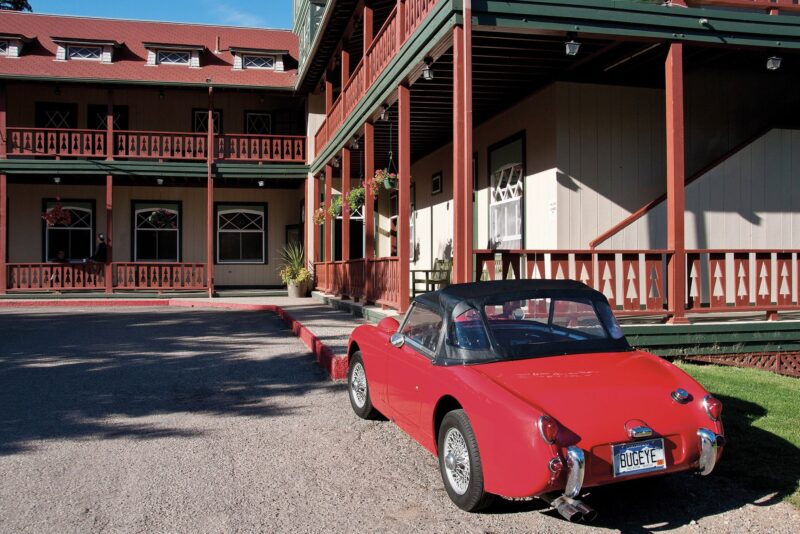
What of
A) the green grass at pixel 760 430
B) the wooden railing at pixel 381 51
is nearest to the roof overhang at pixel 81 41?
the wooden railing at pixel 381 51

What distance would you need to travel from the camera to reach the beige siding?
2194 cm

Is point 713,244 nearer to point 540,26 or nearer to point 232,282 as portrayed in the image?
point 540,26

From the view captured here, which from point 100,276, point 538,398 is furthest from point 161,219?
point 538,398

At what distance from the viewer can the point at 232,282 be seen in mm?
23297

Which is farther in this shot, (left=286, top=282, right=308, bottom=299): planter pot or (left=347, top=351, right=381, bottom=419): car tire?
(left=286, top=282, right=308, bottom=299): planter pot

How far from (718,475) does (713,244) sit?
256 inches

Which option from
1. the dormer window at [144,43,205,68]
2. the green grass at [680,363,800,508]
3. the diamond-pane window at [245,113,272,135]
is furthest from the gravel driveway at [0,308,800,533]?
the dormer window at [144,43,205,68]

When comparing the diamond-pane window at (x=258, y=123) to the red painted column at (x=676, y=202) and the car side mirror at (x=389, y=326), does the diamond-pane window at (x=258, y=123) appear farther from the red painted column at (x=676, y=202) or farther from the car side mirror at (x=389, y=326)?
the car side mirror at (x=389, y=326)

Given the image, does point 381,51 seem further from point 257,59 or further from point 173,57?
point 173,57

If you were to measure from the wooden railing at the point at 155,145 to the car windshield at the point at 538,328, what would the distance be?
1765cm

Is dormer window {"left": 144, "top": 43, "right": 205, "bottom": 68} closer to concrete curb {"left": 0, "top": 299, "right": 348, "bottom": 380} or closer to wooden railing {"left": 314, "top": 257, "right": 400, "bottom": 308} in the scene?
concrete curb {"left": 0, "top": 299, "right": 348, "bottom": 380}

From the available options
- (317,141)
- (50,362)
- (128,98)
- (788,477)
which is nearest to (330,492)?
(788,477)

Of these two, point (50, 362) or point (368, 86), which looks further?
point (368, 86)

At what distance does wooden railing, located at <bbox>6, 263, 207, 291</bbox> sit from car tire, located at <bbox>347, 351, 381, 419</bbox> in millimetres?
15814
